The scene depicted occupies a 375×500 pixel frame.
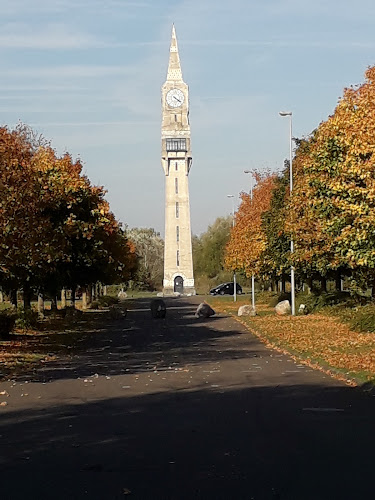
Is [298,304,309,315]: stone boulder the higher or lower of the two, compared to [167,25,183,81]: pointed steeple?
lower

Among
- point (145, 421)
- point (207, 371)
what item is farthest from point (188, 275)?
point (145, 421)

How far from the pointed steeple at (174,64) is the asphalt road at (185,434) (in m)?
97.5

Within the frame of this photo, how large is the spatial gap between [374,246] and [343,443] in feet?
54.7

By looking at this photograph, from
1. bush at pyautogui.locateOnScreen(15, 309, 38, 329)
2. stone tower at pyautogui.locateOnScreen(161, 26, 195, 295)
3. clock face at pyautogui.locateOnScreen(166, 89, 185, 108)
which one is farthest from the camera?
clock face at pyautogui.locateOnScreen(166, 89, 185, 108)

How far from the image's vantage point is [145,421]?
1298 cm

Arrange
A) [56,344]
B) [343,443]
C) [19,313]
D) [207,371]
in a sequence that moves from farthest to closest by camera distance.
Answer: [19,313]
[56,344]
[207,371]
[343,443]

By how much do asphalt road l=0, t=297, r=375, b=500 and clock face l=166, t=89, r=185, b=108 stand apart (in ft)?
320

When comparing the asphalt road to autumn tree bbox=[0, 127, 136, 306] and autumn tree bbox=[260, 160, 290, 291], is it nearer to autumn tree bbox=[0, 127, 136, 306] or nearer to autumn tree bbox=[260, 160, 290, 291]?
autumn tree bbox=[0, 127, 136, 306]

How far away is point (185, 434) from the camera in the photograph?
11.6 m

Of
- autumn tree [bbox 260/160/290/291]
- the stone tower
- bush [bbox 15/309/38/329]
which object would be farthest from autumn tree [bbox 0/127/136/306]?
the stone tower

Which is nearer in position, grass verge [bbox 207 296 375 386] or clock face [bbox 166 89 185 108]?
grass verge [bbox 207 296 375 386]

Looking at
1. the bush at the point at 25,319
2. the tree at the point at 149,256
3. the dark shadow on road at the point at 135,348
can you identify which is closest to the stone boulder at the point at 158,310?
the dark shadow on road at the point at 135,348

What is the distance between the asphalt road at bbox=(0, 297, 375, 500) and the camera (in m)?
8.52

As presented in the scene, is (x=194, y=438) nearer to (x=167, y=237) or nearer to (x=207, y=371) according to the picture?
(x=207, y=371)
